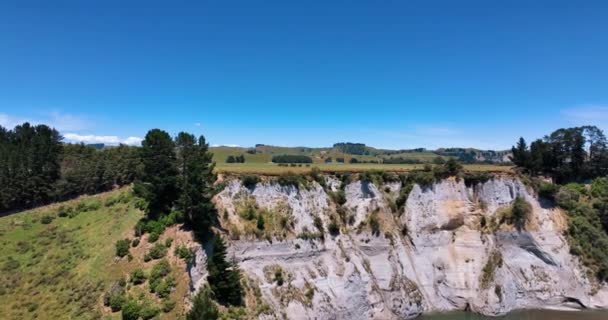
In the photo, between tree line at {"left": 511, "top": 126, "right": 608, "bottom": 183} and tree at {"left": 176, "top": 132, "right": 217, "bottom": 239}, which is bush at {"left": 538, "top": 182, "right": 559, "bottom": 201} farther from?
tree at {"left": 176, "top": 132, "right": 217, "bottom": 239}

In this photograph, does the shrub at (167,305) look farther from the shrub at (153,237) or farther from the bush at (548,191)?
the bush at (548,191)

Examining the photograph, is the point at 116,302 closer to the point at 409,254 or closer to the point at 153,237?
the point at 153,237

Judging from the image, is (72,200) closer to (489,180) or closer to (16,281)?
(16,281)

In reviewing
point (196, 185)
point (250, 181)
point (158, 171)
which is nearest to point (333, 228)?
point (250, 181)

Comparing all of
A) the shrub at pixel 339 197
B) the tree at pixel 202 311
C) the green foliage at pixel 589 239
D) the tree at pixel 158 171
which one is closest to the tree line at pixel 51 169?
the tree at pixel 158 171

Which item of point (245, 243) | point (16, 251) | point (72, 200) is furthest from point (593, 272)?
point (72, 200)

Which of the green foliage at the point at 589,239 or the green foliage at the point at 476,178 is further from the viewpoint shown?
the green foliage at the point at 476,178
